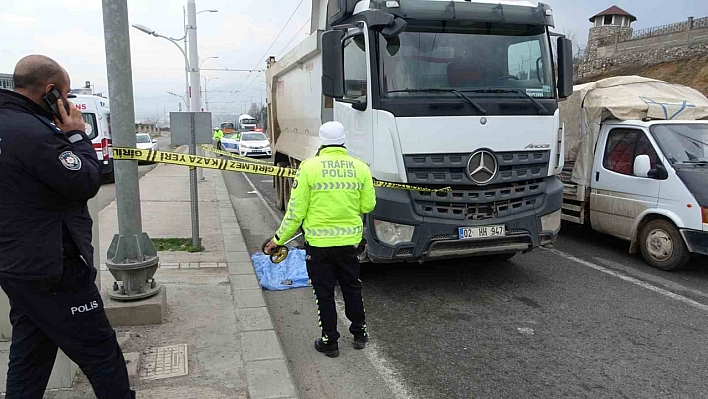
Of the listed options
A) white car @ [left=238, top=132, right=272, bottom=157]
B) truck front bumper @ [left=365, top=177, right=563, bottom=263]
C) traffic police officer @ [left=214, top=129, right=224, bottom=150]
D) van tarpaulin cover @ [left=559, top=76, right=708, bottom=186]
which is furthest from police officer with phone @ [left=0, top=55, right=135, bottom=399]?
traffic police officer @ [left=214, top=129, right=224, bottom=150]

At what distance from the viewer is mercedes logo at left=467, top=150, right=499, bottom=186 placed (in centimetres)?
536

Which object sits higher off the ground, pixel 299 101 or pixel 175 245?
pixel 299 101

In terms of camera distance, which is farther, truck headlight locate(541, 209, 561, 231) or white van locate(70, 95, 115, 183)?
white van locate(70, 95, 115, 183)

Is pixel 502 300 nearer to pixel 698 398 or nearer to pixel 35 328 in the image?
pixel 698 398

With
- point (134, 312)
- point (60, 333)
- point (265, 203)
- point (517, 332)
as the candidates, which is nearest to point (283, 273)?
point (134, 312)

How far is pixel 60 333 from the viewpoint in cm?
260

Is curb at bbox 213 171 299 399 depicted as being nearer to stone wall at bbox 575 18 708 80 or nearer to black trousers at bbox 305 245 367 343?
black trousers at bbox 305 245 367 343

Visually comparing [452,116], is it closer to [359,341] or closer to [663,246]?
[359,341]

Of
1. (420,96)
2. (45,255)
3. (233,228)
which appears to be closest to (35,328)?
(45,255)

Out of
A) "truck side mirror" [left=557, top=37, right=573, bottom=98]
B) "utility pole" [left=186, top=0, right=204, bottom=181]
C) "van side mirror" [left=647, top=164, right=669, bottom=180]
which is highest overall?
"utility pole" [left=186, top=0, right=204, bottom=181]

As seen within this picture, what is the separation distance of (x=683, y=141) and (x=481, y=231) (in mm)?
3433

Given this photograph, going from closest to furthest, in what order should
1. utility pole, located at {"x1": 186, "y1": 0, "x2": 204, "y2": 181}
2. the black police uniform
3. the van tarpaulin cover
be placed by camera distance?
the black police uniform, the van tarpaulin cover, utility pole, located at {"x1": 186, "y1": 0, "x2": 204, "y2": 181}

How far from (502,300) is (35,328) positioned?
4351mm

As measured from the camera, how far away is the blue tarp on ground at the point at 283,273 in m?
6.07
